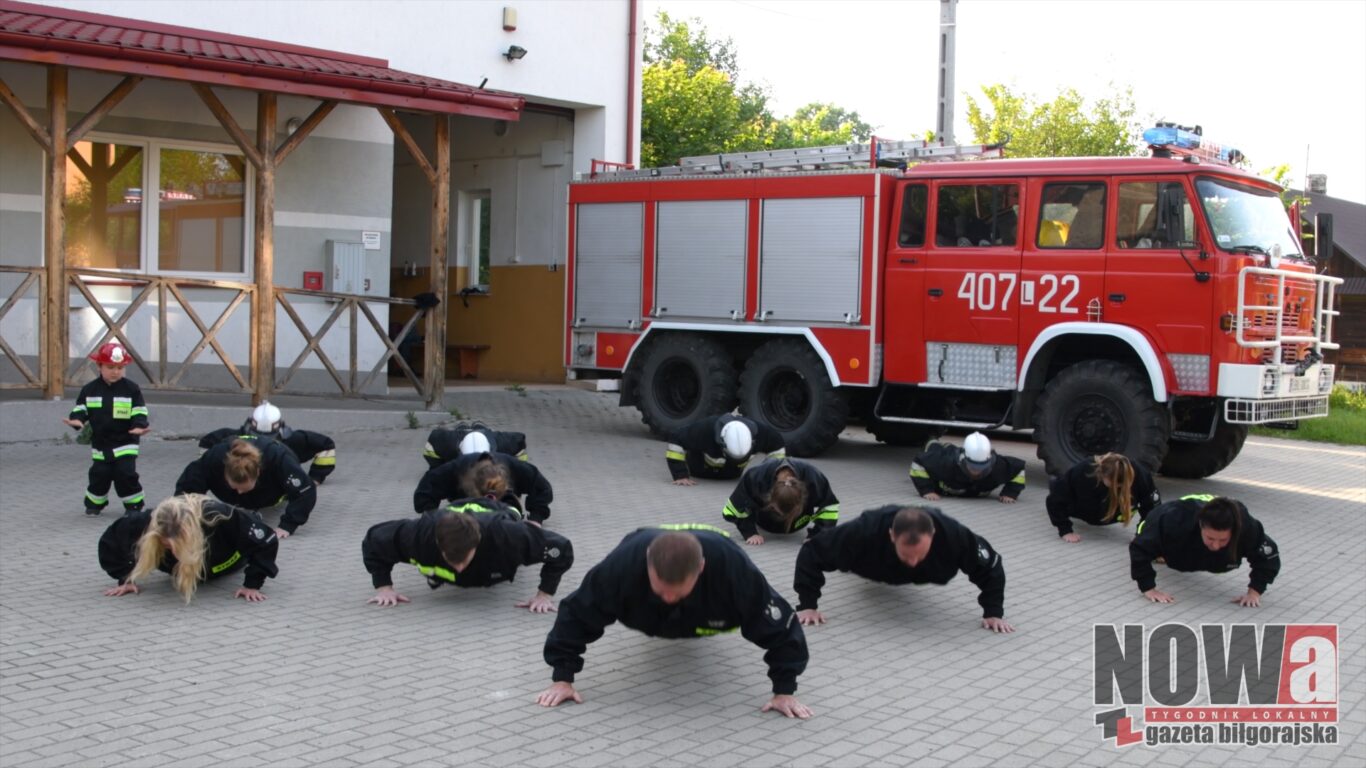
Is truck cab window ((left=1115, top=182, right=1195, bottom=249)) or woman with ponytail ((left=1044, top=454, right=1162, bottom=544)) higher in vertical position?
truck cab window ((left=1115, top=182, right=1195, bottom=249))

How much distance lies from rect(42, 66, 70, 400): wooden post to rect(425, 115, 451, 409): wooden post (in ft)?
12.9

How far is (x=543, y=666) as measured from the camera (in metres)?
6.40

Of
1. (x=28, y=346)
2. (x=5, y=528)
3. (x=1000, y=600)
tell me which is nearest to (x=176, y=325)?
(x=28, y=346)

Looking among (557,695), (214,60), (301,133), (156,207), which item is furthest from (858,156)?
(557,695)

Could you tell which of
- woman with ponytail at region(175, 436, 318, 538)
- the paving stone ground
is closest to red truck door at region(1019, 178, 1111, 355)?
the paving stone ground

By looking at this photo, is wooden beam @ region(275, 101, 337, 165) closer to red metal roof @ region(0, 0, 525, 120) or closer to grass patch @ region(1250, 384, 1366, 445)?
red metal roof @ region(0, 0, 525, 120)

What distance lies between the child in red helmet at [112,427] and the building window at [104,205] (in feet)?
18.5

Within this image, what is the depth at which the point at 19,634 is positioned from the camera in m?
6.75

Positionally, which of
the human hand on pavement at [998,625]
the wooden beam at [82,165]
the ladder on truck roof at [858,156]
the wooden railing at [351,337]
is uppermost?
the ladder on truck roof at [858,156]

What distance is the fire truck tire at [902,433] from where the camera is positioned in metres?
15.1

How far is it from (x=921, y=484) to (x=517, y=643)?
17.9 ft

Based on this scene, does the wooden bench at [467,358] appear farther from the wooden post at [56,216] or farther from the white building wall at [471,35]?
the wooden post at [56,216]

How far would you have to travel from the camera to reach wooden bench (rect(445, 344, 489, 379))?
71.7ft

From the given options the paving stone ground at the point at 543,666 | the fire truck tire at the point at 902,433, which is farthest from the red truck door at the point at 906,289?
the paving stone ground at the point at 543,666
